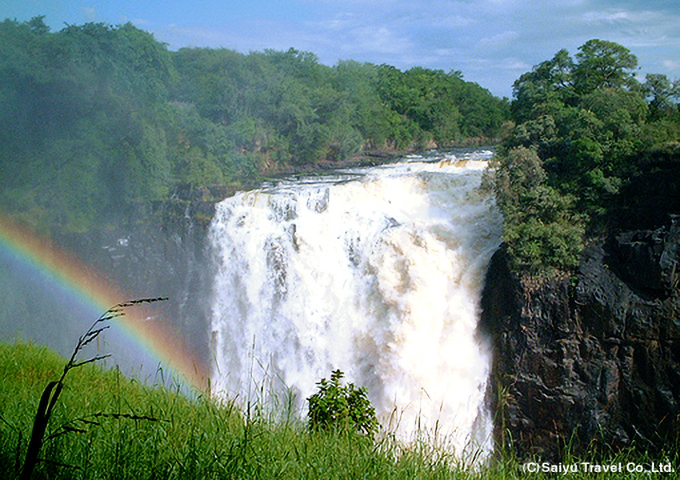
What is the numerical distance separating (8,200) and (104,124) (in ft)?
14.1

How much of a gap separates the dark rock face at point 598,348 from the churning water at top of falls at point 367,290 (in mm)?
1038

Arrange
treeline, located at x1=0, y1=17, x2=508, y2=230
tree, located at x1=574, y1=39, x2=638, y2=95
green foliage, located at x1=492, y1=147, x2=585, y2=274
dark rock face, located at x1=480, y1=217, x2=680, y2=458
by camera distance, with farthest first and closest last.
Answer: treeline, located at x1=0, y1=17, x2=508, y2=230 < tree, located at x1=574, y1=39, x2=638, y2=95 < green foliage, located at x1=492, y1=147, x2=585, y2=274 < dark rock face, located at x1=480, y1=217, x2=680, y2=458

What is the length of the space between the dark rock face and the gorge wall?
2cm

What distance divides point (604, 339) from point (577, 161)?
14.8ft

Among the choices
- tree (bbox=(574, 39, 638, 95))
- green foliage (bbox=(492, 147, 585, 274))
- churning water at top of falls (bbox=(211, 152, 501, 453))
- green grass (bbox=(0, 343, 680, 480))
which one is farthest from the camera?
tree (bbox=(574, 39, 638, 95))

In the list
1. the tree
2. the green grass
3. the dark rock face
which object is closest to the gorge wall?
the dark rock face

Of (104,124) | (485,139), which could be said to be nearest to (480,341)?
(104,124)

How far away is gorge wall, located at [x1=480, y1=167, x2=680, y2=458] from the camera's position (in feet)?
36.9

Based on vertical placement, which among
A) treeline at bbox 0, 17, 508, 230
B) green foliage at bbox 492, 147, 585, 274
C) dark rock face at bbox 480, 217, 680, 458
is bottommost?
dark rock face at bbox 480, 217, 680, 458

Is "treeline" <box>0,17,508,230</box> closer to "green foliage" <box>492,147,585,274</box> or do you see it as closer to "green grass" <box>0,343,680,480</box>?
"green foliage" <box>492,147,585,274</box>

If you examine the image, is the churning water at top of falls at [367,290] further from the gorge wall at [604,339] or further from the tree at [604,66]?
the tree at [604,66]

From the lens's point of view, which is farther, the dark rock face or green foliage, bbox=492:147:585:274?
green foliage, bbox=492:147:585:274

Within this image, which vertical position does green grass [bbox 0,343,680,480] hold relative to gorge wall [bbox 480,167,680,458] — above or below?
above

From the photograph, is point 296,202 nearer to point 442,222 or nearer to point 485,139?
point 442,222
